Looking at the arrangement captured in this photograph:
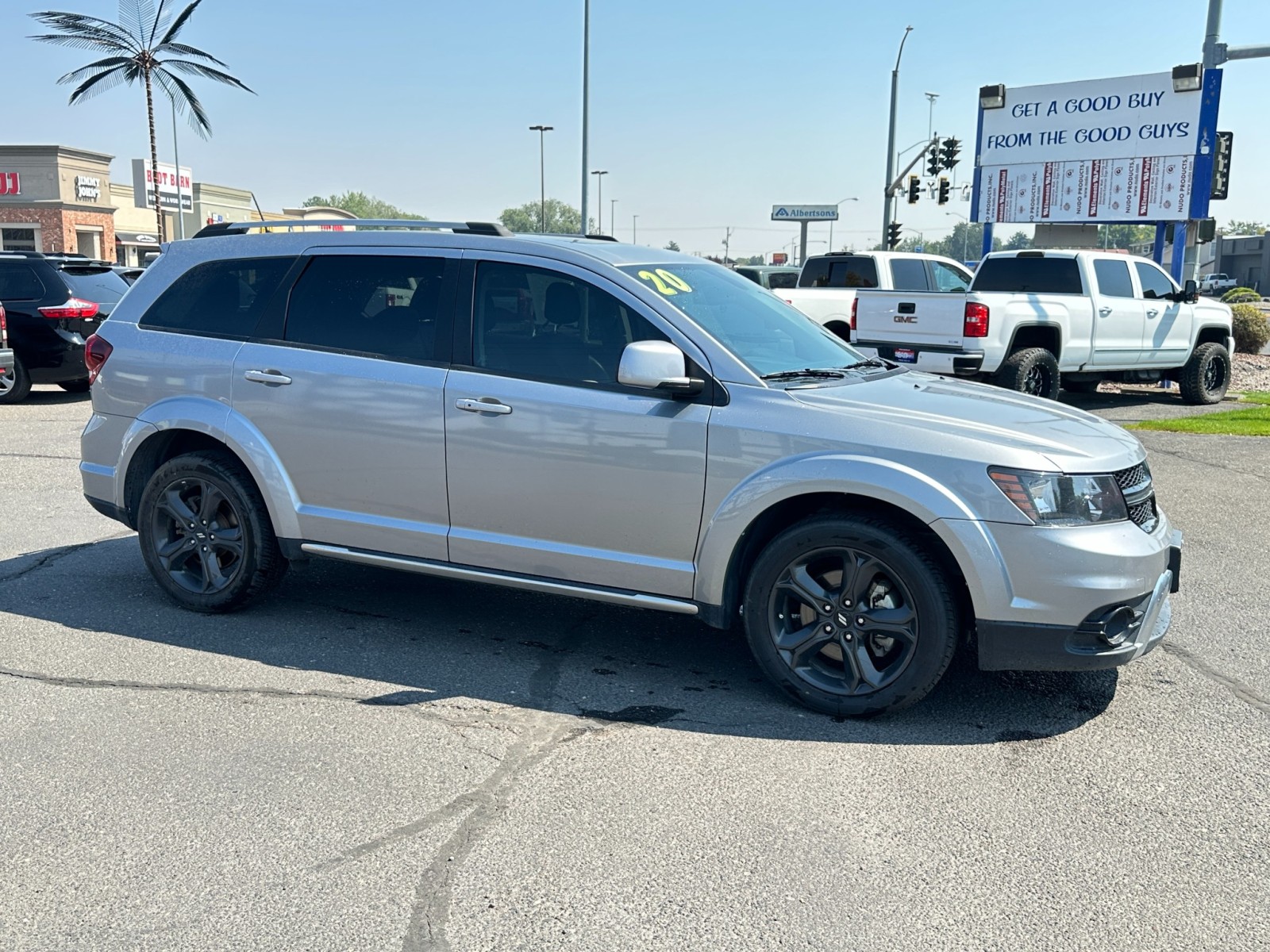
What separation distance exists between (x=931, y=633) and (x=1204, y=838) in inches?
43.2

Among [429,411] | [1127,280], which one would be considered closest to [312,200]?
[1127,280]

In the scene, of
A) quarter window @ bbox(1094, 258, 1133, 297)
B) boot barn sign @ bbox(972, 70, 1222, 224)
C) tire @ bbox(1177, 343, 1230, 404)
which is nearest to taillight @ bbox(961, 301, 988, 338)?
quarter window @ bbox(1094, 258, 1133, 297)

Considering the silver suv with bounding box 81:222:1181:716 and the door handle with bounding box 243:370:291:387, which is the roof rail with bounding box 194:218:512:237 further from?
the door handle with bounding box 243:370:291:387

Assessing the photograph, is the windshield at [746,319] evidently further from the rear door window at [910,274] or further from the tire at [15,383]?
the rear door window at [910,274]

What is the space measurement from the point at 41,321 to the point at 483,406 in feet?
37.2

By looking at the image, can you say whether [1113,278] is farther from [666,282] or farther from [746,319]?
[666,282]

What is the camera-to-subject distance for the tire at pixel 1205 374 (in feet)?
51.9

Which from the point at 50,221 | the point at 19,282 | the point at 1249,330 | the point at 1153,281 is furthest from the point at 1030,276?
the point at 50,221

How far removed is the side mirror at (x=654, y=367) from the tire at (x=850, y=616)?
0.72 m

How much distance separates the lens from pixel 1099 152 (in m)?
21.8

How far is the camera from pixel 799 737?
13.9 feet

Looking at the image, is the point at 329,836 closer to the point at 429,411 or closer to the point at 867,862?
the point at 867,862

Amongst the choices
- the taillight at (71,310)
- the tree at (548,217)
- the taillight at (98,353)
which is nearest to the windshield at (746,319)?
the taillight at (98,353)

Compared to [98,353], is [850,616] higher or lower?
lower
